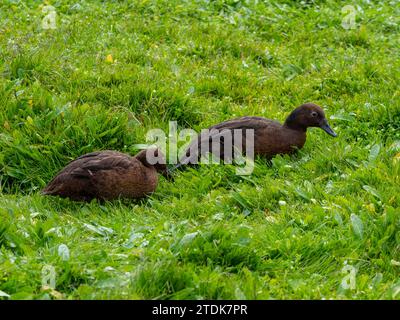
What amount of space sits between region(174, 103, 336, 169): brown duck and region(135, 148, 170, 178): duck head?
0.53 feet

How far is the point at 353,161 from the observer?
6.95m

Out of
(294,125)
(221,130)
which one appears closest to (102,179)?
(221,130)

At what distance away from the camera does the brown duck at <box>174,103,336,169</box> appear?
7.41m

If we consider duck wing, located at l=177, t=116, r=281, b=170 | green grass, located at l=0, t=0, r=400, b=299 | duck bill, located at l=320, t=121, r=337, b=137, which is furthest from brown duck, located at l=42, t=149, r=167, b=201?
duck bill, located at l=320, t=121, r=337, b=137

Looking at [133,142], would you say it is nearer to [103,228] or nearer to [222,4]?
[103,228]

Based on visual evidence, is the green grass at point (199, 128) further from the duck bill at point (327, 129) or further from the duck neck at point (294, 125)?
the duck neck at point (294, 125)

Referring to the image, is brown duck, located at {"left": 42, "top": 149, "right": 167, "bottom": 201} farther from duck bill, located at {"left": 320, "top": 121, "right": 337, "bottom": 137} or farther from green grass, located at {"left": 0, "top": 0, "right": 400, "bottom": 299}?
duck bill, located at {"left": 320, "top": 121, "right": 337, "bottom": 137}

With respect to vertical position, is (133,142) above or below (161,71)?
below

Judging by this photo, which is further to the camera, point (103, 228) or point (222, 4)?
point (222, 4)

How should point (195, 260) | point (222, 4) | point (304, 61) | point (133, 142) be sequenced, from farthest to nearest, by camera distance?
point (222, 4) → point (304, 61) → point (133, 142) → point (195, 260)

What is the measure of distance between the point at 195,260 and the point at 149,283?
1.75 ft

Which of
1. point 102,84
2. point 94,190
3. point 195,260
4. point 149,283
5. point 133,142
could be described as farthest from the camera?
point 102,84
